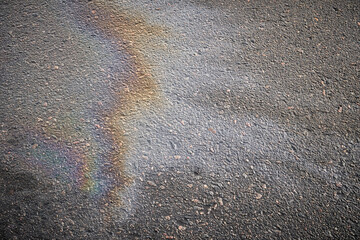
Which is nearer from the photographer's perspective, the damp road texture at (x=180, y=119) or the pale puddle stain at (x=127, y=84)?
the damp road texture at (x=180, y=119)

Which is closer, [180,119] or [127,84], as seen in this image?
[180,119]

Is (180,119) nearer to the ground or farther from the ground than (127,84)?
nearer to the ground

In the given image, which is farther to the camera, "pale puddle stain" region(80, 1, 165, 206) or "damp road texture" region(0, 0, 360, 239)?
"pale puddle stain" region(80, 1, 165, 206)

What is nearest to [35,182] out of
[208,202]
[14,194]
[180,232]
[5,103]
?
[14,194]

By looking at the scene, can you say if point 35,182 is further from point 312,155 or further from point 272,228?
point 312,155
